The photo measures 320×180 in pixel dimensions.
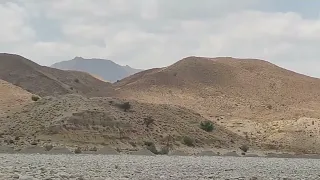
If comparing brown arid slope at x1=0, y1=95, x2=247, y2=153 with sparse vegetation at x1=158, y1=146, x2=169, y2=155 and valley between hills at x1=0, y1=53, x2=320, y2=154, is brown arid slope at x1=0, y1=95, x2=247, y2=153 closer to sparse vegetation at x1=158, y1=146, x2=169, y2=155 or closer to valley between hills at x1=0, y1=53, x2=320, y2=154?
valley between hills at x1=0, y1=53, x2=320, y2=154

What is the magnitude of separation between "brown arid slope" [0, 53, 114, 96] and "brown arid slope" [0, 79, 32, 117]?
2356 cm

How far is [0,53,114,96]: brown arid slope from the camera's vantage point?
107 metres

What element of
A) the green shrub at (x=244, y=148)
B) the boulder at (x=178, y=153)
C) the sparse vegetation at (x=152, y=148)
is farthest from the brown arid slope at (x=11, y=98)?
the green shrub at (x=244, y=148)

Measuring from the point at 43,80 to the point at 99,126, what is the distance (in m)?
56.1

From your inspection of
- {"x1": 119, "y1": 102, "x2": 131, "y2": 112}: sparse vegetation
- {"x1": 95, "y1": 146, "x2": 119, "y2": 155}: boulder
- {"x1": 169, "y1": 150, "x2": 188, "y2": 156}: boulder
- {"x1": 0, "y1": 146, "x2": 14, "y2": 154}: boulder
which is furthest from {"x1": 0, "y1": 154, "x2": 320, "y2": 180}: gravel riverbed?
{"x1": 119, "y1": 102, "x2": 131, "y2": 112}: sparse vegetation

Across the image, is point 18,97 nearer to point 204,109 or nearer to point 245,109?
point 204,109

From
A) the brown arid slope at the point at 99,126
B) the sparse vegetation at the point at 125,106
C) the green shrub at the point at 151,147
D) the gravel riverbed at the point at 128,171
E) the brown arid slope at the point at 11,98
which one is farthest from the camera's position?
the sparse vegetation at the point at 125,106

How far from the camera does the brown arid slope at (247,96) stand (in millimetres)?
75625

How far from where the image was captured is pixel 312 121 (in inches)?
3167

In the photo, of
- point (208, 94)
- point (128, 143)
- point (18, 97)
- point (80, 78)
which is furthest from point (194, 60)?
point (128, 143)

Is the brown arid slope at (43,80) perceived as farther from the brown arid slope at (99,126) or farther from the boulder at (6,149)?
the boulder at (6,149)

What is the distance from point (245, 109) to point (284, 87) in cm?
1960

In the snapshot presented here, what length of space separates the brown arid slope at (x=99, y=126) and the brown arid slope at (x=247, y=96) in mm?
8177

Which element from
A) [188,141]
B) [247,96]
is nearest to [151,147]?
[188,141]
